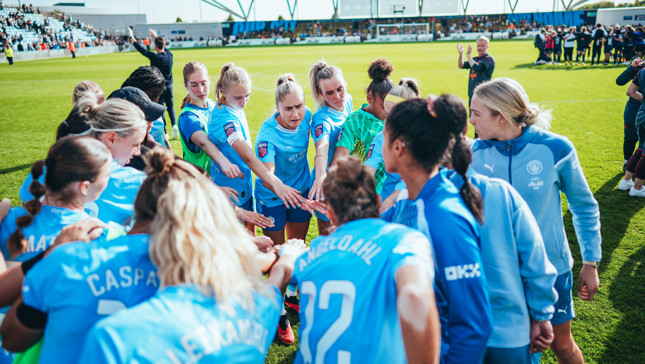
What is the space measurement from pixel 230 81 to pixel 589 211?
3.07m

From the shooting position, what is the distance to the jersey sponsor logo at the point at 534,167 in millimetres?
2432

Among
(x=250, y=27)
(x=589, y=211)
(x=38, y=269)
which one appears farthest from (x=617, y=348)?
(x=250, y=27)

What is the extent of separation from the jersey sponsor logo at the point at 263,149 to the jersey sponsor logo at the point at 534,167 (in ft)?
7.24

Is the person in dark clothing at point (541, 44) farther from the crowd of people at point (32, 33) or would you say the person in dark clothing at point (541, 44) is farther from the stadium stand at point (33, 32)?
the stadium stand at point (33, 32)

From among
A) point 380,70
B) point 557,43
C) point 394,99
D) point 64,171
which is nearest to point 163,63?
point 380,70

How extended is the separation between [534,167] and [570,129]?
30.0ft

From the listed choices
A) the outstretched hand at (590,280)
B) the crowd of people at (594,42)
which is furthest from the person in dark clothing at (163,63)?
the crowd of people at (594,42)

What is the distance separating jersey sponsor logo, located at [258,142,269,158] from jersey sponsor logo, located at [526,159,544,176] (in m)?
2.21

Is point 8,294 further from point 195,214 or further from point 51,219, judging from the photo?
point 195,214

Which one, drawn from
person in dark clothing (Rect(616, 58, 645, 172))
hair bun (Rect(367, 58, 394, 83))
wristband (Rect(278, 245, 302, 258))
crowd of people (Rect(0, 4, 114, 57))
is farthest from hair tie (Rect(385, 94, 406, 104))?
crowd of people (Rect(0, 4, 114, 57))

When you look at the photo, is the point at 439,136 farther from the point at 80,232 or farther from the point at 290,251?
the point at 80,232

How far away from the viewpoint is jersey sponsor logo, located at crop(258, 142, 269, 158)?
3.75m

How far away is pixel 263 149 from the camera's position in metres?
3.75

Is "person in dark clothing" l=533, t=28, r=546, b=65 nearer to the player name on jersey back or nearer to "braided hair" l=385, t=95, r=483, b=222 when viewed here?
"braided hair" l=385, t=95, r=483, b=222
